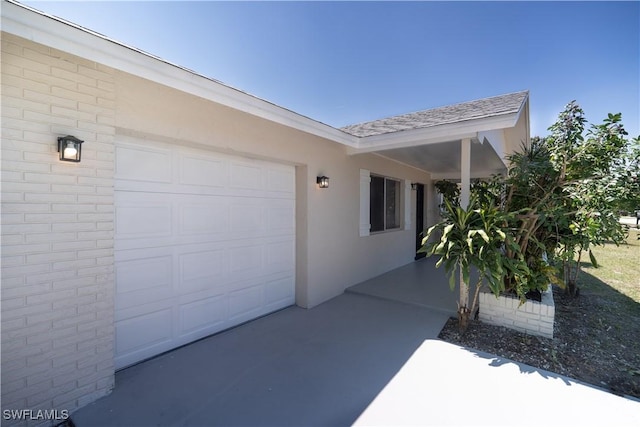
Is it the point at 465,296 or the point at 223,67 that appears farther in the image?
the point at 223,67

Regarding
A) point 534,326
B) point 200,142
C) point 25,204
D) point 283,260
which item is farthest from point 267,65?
point 534,326

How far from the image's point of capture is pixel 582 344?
3.81 meters

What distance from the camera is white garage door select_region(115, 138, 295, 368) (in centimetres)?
313

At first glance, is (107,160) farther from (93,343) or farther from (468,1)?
(468,1)

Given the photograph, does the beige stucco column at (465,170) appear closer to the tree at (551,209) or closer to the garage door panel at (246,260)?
the tree at (551,209)

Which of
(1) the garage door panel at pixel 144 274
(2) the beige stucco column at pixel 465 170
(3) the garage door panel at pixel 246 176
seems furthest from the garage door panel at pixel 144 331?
(2) the beige stucco column at pixel 465 170

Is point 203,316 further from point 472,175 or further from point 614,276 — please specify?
point 614,276

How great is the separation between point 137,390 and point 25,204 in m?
2.08

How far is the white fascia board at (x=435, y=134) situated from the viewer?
4.08 meters

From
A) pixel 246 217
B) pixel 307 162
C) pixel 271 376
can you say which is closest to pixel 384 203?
pixel 307 162

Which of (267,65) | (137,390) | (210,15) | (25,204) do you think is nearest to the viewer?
(25,204)

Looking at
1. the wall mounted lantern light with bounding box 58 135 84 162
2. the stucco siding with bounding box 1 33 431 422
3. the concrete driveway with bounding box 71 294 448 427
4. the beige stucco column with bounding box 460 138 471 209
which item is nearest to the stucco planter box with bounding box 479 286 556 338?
the concrete driveway with bounding box 71 294 448 427

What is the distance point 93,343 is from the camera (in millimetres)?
2598

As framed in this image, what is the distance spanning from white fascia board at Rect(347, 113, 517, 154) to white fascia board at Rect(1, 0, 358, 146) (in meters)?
2.22
